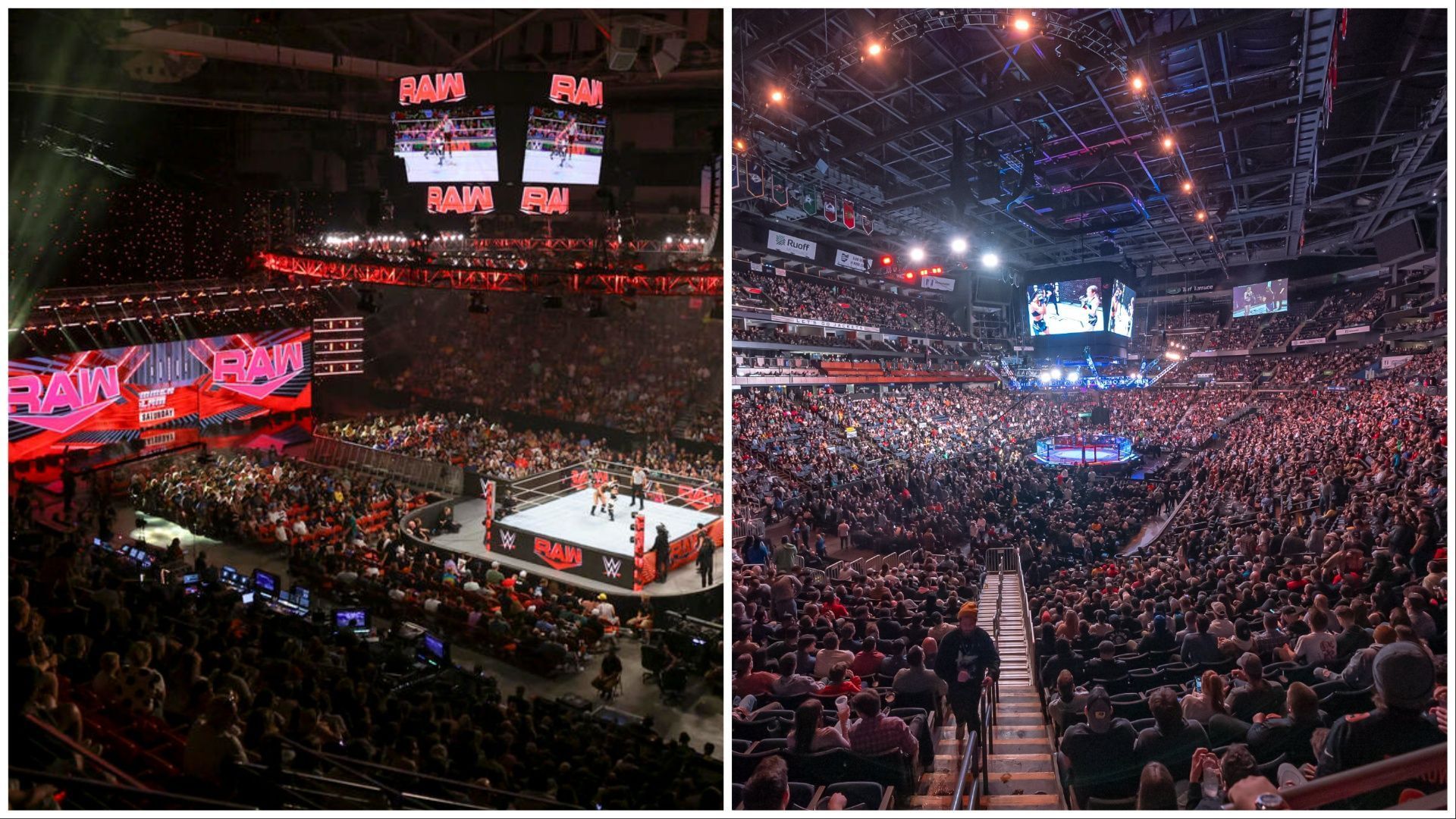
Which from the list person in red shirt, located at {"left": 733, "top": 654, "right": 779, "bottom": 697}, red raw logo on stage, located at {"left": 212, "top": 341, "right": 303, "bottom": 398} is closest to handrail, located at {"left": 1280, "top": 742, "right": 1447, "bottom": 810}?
person in red shirt, located at {"left": 733, "top": 654, "right": 779, "bottom": 697}

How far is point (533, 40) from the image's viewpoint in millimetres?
13883

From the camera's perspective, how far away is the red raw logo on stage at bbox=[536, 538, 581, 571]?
9.99 meters

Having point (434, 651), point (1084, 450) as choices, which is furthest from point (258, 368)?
point (1084, 450)

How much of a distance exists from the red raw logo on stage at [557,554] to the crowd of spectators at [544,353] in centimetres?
846

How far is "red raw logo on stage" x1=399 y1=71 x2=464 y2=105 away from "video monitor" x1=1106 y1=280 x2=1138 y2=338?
10932mm

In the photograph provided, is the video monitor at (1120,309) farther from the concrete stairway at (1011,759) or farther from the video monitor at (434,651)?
the video monitor at (434,651)

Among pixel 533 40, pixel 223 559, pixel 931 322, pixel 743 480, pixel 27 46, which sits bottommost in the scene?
pixel 223 559

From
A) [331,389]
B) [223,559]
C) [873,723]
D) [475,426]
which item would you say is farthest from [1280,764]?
[331,389]

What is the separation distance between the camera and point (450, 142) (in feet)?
34.4

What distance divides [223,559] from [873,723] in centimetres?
1035

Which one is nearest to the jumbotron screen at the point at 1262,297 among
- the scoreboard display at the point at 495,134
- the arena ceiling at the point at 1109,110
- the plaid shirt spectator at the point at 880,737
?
the arena ceiling at the point at 1109,110

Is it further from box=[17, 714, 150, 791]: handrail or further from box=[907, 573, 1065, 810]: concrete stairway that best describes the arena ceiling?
box=[17, 714, 150, 791]: handrail

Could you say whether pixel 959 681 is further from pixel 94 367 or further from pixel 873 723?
pixel 94 367

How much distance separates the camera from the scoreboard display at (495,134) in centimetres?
1026
